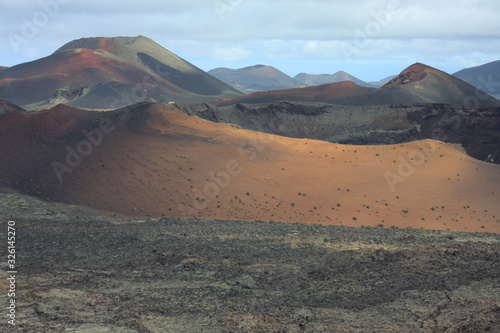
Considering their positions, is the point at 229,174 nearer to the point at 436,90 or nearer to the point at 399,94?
the point at 399,94

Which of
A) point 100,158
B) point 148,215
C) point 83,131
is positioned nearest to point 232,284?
point 148,215

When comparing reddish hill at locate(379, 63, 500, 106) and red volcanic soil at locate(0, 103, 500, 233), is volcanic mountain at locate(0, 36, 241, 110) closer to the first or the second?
reddish hill at locate(379, 63, 500, 106)

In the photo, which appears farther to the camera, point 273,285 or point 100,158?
point 100,158

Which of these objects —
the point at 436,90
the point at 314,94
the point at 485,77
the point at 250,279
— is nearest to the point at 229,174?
the point at 250,279

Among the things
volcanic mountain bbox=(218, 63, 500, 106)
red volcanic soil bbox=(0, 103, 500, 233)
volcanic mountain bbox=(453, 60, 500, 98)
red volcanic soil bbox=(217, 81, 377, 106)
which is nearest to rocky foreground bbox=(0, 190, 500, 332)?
red volcanic soil bbox=(0, 103, 500, 233)

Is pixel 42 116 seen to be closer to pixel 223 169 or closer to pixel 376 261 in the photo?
pixel 223 169
